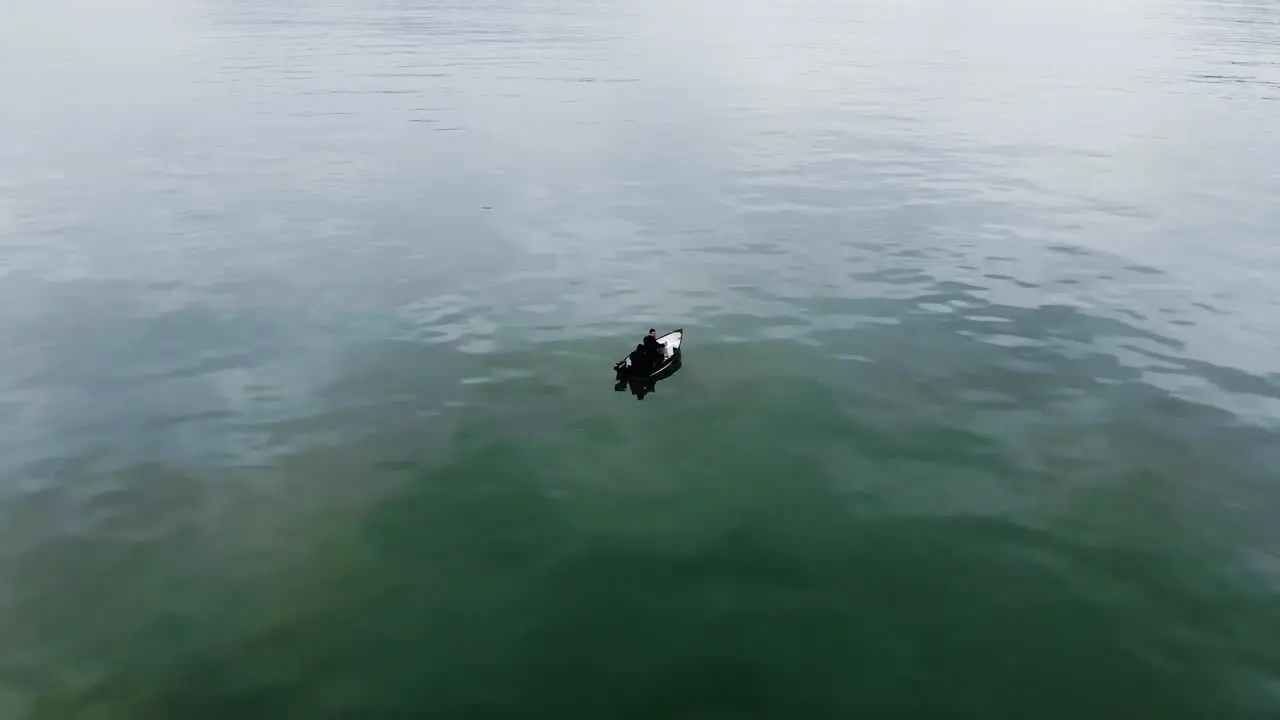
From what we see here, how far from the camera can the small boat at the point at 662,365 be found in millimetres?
31141

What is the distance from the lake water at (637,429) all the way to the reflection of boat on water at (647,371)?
74 cm

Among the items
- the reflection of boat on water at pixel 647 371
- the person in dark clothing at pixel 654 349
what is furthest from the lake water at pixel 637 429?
the person in dark clothing at pixel 654 349

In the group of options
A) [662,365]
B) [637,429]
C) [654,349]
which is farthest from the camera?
[662,365]

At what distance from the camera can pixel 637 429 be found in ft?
94.6

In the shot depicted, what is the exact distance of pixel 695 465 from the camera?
26.5 m

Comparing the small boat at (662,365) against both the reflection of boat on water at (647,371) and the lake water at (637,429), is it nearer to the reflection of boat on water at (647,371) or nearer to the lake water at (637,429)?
the reflection of boat on water at (647,371)

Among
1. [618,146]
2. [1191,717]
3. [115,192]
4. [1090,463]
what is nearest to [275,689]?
[1191,717]

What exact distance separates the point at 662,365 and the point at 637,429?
12.3ft

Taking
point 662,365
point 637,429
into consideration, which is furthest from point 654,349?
point 637,429

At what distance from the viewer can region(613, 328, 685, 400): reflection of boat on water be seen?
3114 cm

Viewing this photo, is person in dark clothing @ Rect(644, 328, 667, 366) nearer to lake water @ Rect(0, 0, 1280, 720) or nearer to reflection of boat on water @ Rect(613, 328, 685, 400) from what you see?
reflection of boat on water @ Rect(613, 328, 685, 400)

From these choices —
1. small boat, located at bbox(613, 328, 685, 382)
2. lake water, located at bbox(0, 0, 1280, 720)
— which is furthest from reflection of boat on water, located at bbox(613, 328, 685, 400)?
lake water, located at bbox(0, 0, 1280, 720)

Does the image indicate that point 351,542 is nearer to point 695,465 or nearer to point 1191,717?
point 695,465

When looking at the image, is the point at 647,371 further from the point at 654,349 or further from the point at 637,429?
the point at 637,429
